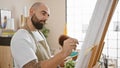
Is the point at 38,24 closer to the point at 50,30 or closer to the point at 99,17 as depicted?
the point at 99,17

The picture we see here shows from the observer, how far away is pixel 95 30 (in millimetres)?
991

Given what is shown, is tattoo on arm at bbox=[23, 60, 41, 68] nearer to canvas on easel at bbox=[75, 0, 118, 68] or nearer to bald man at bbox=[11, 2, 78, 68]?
bald man at bbox=[11, 2, 78, 68]

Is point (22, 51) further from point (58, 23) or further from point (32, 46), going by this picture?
point (58, 23)

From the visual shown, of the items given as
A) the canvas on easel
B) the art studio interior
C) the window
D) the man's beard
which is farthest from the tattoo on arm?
the window

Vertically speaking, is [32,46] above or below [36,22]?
below

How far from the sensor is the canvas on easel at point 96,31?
96cm

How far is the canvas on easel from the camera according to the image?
96 cm

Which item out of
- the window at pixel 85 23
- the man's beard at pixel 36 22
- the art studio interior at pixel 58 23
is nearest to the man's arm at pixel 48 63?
the man's beard at pixel 36 22

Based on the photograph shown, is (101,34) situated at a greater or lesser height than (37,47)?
greater

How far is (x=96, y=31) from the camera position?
100 cm

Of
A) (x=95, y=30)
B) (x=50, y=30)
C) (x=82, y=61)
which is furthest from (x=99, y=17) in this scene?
(x=50, y=30)

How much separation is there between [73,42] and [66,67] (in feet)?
2.12

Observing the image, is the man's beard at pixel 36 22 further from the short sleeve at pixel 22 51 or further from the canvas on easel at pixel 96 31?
the canvas on easel at pixel 96 31

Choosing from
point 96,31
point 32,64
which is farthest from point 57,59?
point 96,31
